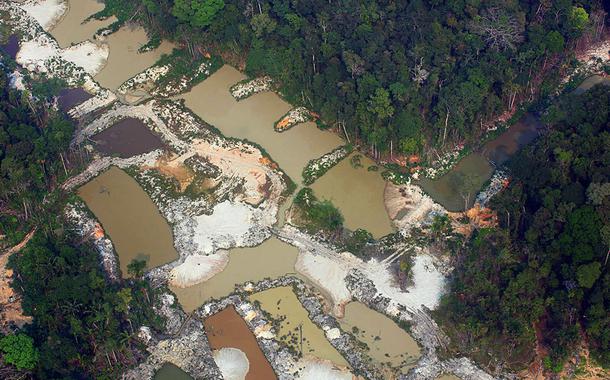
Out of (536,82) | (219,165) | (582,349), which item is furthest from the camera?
(536,82)

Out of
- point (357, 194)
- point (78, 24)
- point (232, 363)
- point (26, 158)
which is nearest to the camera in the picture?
point (232, 363)

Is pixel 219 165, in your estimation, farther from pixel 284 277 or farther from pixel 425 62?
pixel 425 62

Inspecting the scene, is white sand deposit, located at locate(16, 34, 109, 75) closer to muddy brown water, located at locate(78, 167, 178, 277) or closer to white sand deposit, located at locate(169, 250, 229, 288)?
muddy brown water, located at locate(78, 167, 178, 277)

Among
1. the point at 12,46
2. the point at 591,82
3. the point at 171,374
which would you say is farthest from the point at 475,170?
the point at 12,46

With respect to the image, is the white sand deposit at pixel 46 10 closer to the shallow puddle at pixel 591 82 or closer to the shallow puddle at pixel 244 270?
the shallow puddle at pixel 244 270

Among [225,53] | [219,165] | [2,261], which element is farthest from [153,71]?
[2,261]

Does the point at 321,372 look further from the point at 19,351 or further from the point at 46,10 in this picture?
the point at 46,10

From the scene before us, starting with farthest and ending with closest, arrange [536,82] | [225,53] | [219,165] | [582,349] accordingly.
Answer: [225,53], [536,82], [219,165], [582,349]
